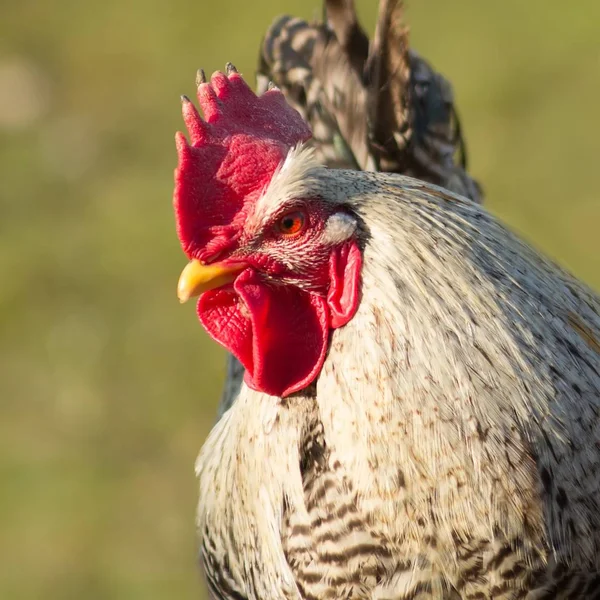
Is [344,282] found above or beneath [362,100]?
beneath

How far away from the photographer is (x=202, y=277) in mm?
2057

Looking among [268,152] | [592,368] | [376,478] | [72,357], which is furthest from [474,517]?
[72,357]

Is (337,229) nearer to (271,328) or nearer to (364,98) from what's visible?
(271,328)

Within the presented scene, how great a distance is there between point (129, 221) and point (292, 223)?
4761mm

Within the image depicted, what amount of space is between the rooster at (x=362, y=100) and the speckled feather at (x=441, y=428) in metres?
0.95

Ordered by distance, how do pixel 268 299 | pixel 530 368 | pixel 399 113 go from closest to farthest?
1. pixel 530 368
2. pixel 268 299
3. pixel 399 113

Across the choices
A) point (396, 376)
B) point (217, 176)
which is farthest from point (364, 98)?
point (396, 376)

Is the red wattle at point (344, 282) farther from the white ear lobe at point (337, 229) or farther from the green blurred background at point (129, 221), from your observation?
the green blurred background at point (129, 221)

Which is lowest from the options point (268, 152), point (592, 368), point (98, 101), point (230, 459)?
point (592, 368)

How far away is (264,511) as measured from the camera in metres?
2.24

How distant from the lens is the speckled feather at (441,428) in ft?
6.48

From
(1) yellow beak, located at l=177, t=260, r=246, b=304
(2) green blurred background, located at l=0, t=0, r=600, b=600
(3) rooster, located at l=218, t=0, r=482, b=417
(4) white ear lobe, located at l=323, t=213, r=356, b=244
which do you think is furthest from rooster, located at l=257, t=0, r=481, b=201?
(1) yellow beak, located at l=177, t=260, r=246, b=304

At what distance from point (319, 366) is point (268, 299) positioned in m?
0.20

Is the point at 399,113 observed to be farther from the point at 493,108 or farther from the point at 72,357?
the point at 493,108
